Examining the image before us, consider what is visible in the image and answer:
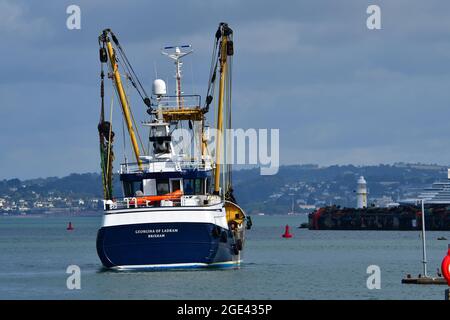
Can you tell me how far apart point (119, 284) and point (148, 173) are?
955 centimetres

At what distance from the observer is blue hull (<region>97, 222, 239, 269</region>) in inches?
2842

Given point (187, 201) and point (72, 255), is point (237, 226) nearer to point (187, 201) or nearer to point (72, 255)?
point (187, 201)

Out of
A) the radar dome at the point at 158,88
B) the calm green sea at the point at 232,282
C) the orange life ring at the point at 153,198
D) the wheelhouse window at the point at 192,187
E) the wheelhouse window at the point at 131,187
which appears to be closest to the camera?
Answer: the calm green sea at the point at 232,282

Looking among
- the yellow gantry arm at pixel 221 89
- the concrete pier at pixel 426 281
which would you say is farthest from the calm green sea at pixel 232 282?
the yellow gantry arm at pixel 221 89

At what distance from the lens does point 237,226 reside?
85062 mm

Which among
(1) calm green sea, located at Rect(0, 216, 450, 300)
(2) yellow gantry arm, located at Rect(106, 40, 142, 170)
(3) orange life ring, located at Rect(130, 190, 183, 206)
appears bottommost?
(1) calm green sea, located at Rect(0, 216, 450, 300)

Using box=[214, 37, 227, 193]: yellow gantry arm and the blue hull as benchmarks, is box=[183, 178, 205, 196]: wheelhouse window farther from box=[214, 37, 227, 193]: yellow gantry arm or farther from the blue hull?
box=[214, 37, 227, 193]: yellow gantry arm

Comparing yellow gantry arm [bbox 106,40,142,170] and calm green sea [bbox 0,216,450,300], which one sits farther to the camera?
yellow gantry arm [bbox 106,40,142,170]

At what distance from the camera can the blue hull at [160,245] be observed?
7219 cm

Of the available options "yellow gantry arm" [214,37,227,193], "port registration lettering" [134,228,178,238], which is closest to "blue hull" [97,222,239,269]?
"port registration lettering" [134,228,178,238]

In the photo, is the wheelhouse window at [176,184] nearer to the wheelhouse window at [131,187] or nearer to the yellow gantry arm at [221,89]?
the wheelhouse window at [131,187]

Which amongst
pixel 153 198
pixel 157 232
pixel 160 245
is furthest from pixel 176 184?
pixel 160 245
